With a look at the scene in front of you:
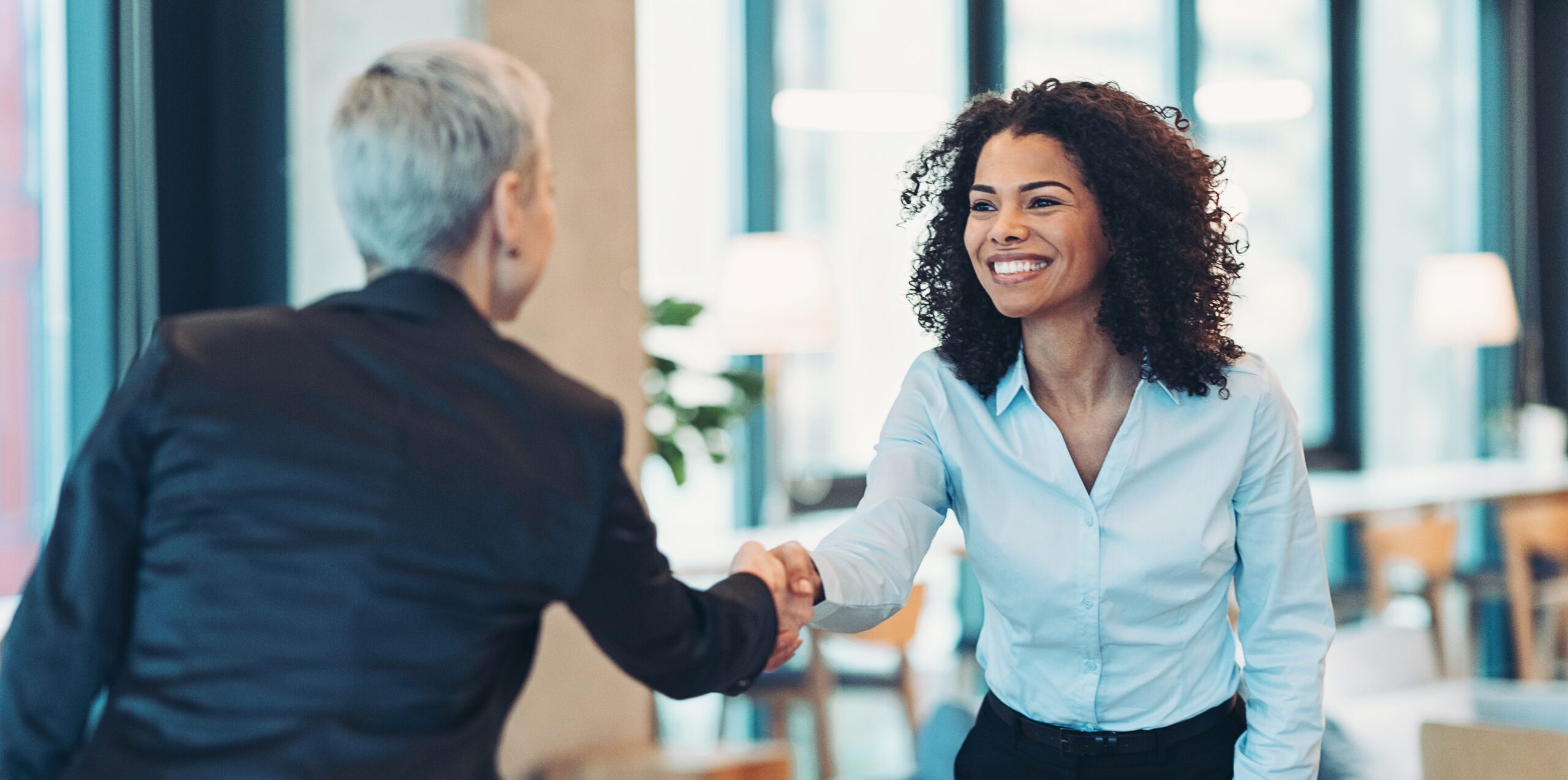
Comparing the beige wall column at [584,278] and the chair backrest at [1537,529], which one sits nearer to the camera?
the beige wall column at [584,278]

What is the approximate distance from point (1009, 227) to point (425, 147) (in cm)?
78

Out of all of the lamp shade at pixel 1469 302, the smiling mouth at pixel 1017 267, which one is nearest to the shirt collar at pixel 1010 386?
the smiling mouth at pixel 1017 267

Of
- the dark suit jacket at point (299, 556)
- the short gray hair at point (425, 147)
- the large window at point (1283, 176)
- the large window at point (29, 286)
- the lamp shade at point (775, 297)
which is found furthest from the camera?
the large window at point (1283, 176)

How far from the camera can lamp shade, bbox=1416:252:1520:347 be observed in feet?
21.2

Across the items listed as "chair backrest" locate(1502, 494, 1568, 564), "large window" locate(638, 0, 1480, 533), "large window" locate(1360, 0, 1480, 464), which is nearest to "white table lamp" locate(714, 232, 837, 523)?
"large window" locate(638, 0, 1480, 533)

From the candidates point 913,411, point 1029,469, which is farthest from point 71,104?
point 1029,469

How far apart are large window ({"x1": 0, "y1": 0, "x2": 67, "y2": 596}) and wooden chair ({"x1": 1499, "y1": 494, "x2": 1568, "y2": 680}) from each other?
18.2ft

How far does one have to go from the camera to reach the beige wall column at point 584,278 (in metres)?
3.15

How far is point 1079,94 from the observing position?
5.88 ft

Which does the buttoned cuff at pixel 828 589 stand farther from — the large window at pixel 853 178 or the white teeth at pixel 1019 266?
the large window at pixel 853 178

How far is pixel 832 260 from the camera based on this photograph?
5410 millimetres

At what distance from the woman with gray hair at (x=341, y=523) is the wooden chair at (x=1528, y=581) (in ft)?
18.9

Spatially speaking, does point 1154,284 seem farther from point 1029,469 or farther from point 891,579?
point 891,579

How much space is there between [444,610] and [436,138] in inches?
16.2
